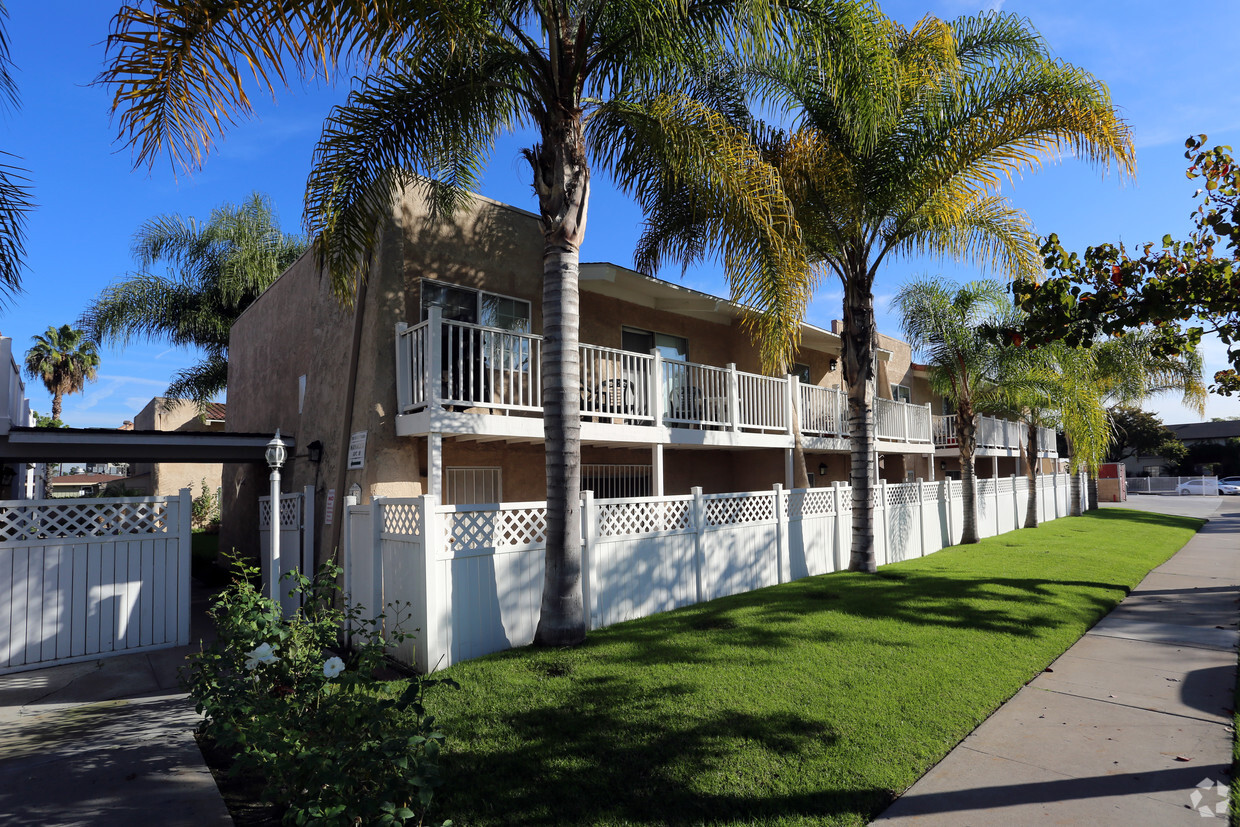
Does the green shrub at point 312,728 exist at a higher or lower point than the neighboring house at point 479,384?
lower

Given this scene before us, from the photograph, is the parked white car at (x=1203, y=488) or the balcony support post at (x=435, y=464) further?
the parked white car at (x=1203, y=488)

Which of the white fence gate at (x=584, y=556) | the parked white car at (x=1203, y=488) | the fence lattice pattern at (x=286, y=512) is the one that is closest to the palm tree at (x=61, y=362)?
the fence lattice pattern at (x=286, y=512)

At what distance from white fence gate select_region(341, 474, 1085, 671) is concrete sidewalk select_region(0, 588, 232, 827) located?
2.11 metres

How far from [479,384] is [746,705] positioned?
599 centimetres

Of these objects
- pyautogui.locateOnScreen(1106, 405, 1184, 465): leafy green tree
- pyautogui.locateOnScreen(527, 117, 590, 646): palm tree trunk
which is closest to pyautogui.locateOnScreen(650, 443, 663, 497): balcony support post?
pyautogui.locateOnScreen(527, 117, 590, 646): palm tree trunk

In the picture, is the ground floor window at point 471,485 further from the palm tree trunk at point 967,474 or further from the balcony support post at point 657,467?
the palm tree trunk at point 967,474

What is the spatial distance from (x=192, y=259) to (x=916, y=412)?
76.6 ft

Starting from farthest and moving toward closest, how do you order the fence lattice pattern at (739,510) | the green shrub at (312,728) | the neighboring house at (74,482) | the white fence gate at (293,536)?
the neighboring house at (74,482) < the fence lattice pattern at (739,510) < the white fence gate at (293,536) < the green shrub at (312,728)

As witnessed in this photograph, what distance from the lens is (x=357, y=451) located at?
29.7 ft

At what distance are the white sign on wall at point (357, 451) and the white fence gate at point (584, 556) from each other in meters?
0.68

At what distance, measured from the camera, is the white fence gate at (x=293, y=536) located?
968cm

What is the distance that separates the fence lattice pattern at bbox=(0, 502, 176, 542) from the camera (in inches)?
297

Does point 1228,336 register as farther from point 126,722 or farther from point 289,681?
point 126,722

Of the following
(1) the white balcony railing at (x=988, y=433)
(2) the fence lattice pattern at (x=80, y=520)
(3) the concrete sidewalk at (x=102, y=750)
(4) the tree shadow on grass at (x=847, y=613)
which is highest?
(1) the white balcony railing at (x=988, y=433)
